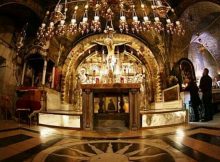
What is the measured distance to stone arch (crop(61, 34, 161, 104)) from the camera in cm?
1135

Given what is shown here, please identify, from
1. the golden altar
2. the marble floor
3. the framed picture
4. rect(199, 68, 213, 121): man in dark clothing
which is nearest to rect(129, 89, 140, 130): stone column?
the golden altar

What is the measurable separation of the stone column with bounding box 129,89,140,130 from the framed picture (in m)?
0.87

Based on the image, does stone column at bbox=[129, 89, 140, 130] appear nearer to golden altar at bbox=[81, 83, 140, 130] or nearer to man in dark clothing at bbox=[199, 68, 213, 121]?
golden altar at bbox=[81, 83, 140, 130]

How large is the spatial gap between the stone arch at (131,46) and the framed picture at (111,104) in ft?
17.3

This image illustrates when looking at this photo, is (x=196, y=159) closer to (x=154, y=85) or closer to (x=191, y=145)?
(x=191, y=145)

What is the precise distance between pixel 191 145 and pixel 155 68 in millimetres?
8383

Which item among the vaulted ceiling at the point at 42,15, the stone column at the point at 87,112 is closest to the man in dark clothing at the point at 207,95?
the vaulted ceiling at the point at 42,15

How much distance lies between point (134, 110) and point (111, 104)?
3.55 feet

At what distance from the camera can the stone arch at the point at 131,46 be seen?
11352 mm

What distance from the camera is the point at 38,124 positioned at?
21.0 ft

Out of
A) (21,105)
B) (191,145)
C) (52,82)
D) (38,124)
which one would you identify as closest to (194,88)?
(191,145)

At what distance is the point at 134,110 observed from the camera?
5520 millimetres

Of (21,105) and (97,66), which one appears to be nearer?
(21,105)

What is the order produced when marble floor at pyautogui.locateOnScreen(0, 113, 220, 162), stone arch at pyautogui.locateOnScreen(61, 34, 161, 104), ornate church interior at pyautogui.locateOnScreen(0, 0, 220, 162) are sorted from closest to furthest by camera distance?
marble floor at pyautogui.locateOnScreen(0, 113, 220, 162) < ornate church interior at pyautogui.locateOnScreen(0, 0, 220, 162) < stone arch at pyautogui.locateOnScreen(61, 34, 161, 104)
